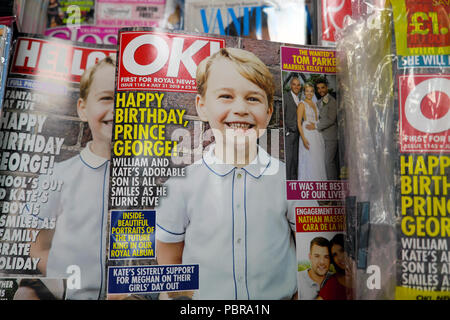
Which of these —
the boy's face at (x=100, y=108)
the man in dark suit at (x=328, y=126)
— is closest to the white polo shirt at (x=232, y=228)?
the man in dark suit at (x=328, y=126)

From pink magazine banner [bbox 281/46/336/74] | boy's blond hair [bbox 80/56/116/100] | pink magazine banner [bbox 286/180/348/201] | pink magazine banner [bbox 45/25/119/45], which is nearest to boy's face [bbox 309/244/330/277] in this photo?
pink magazine banner [bbox 286/180/348/201]

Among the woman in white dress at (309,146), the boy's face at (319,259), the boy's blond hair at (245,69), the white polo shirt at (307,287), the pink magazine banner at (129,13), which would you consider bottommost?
the white polo shirt at (307,287)

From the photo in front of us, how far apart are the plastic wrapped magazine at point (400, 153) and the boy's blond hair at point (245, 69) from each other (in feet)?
0.73

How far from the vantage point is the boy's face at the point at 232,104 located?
2.96 ft

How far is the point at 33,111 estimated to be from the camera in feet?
3.10

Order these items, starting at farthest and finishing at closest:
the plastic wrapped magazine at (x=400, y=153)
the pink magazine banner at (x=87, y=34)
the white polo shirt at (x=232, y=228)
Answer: the pink magazine banner at (x=87, y=34) → the white polo shirt at (x=232, y=228) → the plastic wrapped magazine at (x=400, y=153)

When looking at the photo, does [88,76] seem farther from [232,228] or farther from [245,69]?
[232,228]

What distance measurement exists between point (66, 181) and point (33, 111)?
208 millimetres

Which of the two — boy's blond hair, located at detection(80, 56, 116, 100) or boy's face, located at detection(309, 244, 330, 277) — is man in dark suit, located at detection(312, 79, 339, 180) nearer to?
boy's face, located at detection(309, 244, 330, 277)

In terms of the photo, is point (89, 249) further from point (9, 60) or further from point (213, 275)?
point (9, 60)

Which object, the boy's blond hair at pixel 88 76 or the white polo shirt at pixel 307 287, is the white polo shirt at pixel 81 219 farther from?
the white polo shirt at pixel 307 287

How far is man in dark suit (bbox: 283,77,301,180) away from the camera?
91 cm

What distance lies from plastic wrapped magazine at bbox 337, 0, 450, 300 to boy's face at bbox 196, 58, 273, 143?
0.23 meters

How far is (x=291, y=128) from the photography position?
3.06 feet
